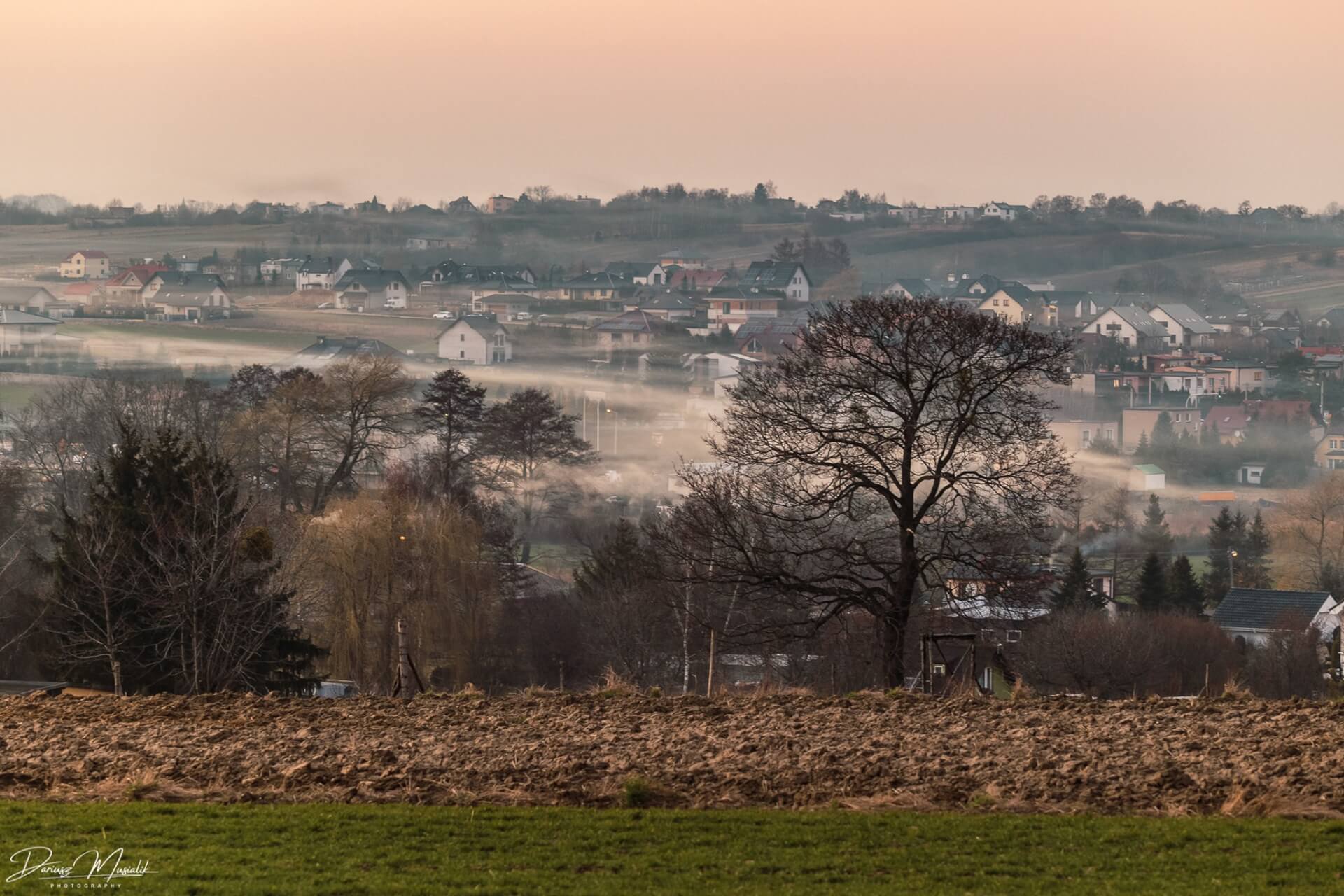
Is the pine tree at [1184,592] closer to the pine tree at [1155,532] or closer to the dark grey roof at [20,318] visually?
the pine tree at [1155,532]

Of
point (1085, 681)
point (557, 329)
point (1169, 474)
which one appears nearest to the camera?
point (1085, 681)

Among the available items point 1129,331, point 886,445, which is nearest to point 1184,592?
point 886,445

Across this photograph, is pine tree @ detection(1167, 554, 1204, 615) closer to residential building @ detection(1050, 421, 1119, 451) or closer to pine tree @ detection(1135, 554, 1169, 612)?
pine tree @ detection(1135, 554, 1169, 612)

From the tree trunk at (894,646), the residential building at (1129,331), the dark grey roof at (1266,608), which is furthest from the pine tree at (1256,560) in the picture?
the residential building at (1129,331)

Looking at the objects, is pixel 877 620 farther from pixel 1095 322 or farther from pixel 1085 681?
pixel 1095 322

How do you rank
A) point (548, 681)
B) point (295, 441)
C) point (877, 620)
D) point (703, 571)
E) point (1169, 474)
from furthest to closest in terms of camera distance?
point (1169, 474) → point (295, 441) → point (548, 681) → point (703, 571) → point (877, 620)

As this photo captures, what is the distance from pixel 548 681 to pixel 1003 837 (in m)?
43.4

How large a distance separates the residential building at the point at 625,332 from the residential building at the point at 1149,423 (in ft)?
174

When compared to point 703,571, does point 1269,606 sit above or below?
below

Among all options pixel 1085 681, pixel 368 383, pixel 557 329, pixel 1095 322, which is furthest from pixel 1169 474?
pixel 1085 681

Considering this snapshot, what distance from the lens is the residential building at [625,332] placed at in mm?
189750

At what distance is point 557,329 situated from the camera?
195000 mm

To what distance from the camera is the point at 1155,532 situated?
116312 millimetres

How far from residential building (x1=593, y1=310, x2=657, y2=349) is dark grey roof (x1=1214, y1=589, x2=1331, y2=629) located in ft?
389
